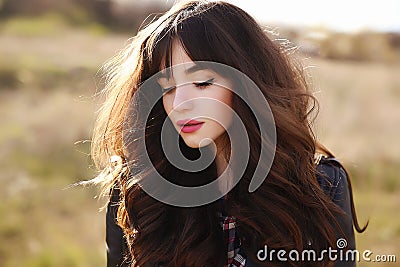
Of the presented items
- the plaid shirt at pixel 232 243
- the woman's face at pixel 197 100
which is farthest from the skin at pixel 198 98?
the plaid shirt at pixel 232 243

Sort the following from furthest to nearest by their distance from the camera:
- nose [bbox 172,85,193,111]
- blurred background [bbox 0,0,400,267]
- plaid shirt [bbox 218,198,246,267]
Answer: blurred background [bbox 0,0,400,267] < plaid shirt [bbox 218,198,246,267] < nose [bbox 172,85,193,111]

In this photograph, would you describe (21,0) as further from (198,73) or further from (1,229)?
(198,73)

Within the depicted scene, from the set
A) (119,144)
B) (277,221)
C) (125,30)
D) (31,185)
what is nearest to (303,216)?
(277,221)

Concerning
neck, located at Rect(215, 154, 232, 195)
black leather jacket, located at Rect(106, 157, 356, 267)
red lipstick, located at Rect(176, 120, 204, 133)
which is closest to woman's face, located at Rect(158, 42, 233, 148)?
red lipstick, located at Rect(176, 120, 204, 133)

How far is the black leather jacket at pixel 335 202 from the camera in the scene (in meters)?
1.90

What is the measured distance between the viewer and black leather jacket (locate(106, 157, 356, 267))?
1.90m

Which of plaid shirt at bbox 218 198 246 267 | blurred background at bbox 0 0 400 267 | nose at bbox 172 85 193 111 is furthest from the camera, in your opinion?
blurred background at bbox 0 0 400 267

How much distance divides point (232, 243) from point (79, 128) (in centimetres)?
448

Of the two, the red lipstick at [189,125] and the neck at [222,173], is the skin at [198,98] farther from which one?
the neck at [222,173]

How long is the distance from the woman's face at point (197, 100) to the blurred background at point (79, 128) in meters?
0.43

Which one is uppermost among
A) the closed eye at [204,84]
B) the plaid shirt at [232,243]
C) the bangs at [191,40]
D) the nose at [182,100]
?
the bangs at [191,40]

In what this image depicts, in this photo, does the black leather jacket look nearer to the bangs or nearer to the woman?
the woman

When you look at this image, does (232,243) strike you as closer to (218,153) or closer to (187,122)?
(218,153)

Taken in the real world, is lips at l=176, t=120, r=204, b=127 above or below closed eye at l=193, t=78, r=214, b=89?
below
